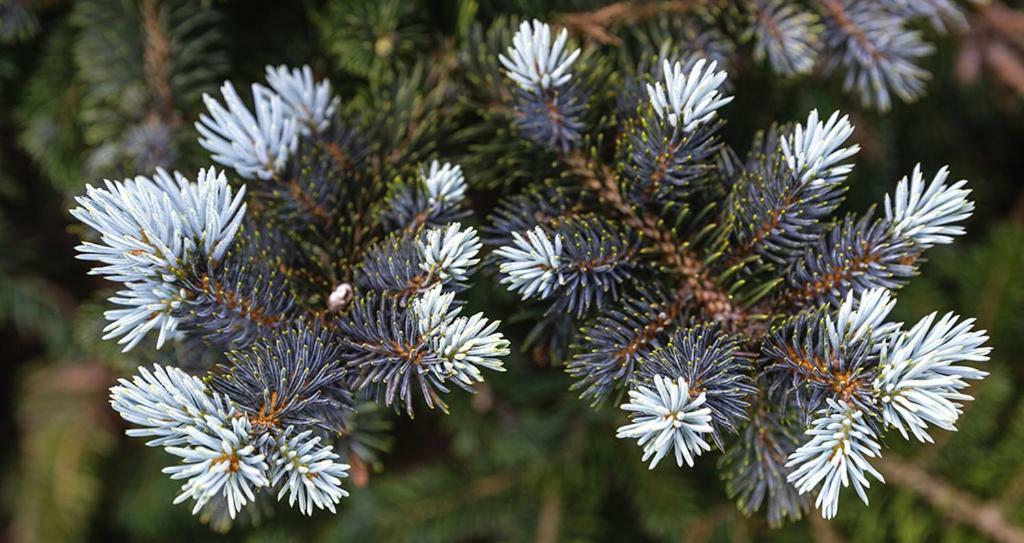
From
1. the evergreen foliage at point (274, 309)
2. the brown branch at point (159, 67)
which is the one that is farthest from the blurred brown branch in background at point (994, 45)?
the brown branch at point (159, 67)

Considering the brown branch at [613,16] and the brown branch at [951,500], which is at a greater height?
the brown branch at [613,16]

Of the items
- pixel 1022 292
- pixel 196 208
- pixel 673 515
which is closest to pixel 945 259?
pixel 1022 292

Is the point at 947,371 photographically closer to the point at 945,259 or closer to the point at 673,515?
the point at 673,515

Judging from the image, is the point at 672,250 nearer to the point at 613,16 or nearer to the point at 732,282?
the point at 732,282

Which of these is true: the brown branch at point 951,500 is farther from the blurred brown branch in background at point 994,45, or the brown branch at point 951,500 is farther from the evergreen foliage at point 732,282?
the blurred brown branch in background at point 994,45

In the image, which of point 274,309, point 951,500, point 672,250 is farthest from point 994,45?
point 274,309

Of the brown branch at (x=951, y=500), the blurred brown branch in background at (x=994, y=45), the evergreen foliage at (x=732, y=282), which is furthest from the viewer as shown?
the blurred brown branch in background at (x=994, y=45)

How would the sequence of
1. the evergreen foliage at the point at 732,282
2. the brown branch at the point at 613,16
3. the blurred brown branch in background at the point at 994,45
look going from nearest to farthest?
the evergreen foliage at the point at 732,282 → the brown branch at the point at 613,16 → the blurred brown branch in background at the point at 994,45

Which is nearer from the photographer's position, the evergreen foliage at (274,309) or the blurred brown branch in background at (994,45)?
the evergreen foliage at (274,309)
